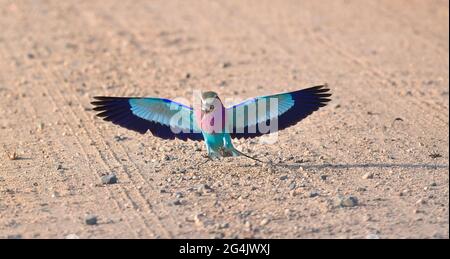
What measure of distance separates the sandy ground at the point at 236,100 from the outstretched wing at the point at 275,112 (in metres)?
0.29

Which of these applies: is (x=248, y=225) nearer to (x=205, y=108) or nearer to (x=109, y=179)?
(x=205, y=108)

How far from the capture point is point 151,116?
7.09m

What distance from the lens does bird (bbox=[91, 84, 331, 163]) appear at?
698 cm

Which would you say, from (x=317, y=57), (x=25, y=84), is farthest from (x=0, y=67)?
(x=317, y=57)

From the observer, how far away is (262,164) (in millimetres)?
7312

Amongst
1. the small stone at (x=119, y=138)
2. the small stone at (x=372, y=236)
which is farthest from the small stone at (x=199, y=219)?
the small stone at (x=119, y=138)

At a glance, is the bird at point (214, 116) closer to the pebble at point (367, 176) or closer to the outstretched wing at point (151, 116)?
the outstretched wing at point (151, 116)

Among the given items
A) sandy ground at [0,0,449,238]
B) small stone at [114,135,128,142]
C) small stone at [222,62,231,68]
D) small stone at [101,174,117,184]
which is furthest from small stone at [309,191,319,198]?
small stone at [222,62,231,68]

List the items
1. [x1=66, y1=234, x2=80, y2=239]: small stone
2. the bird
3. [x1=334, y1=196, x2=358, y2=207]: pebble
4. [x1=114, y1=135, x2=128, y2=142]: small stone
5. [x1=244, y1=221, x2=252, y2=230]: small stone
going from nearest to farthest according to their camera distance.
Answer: [x1=66, y1=234, x2=80, y2=239]: small stone, [x1=244, y1=221, x2=252, y2=230]: small stone, [x1=334, y1=196, x2=358, y2=207]: pebble, the bird, [x1=114, y1=135, x2=128, y2=142]: small stone

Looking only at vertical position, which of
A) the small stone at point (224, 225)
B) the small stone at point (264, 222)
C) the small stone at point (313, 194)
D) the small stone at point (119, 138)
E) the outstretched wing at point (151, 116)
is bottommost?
the small stone at point (224, 225)

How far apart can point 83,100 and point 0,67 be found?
5.57 ft

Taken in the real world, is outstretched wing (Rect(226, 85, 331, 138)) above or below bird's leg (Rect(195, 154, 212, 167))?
above

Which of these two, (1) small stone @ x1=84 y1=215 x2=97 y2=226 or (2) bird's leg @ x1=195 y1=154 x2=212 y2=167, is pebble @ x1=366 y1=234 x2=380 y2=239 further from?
(2) bird's leg @ x1=195 y1=154 x2=212 y2=167

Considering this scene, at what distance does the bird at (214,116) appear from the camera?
698cm
